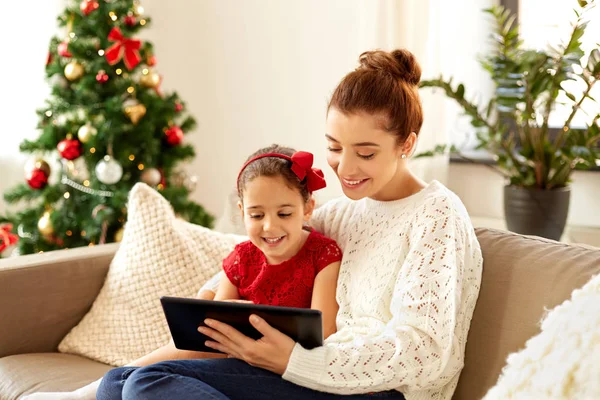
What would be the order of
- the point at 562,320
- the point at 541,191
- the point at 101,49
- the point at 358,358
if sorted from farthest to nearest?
the point at 101,49, the point at 541,191, the point at 358,358, the point at 562,320

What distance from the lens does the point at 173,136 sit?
3197mm

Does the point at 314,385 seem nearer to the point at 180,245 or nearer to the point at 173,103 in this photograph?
the point at 180,245

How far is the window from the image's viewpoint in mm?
3045

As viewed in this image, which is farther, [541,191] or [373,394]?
[541,191]

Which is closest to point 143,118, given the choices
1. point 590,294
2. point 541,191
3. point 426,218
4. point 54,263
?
point 54,263

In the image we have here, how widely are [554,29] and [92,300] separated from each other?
2227mm

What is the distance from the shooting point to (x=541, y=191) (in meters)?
2.54

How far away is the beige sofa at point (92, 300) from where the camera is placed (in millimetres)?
1538

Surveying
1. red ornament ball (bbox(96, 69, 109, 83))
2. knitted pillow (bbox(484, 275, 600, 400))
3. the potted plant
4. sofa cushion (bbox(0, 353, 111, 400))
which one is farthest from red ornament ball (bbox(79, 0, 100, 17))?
knitted pillow (bbox(484, 275, 600, 400))

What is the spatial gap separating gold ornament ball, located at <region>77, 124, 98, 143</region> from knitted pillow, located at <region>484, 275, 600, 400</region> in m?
2.63

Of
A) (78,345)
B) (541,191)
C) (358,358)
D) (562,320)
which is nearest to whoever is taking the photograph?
(562,320)

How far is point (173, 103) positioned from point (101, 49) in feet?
1.22

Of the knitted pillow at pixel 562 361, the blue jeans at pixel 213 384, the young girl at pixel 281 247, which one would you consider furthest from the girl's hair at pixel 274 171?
the knitted pillow at pixel 562 361

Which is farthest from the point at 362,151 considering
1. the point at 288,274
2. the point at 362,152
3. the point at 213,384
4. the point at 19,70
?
the point at 19,70
